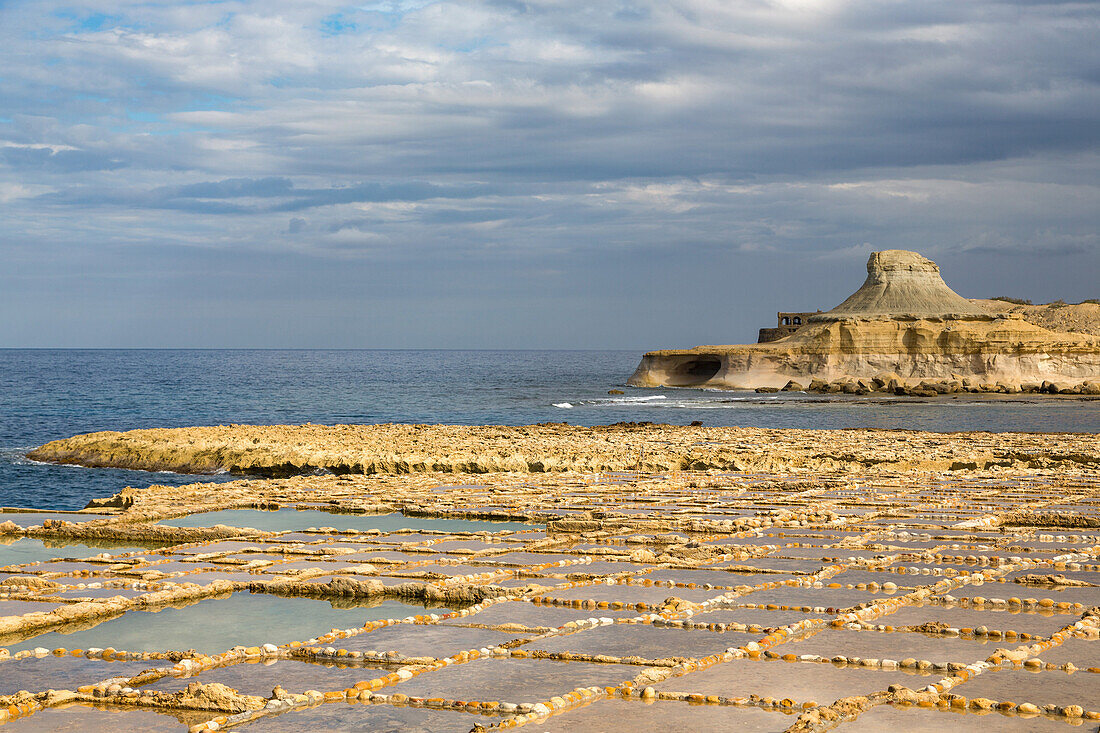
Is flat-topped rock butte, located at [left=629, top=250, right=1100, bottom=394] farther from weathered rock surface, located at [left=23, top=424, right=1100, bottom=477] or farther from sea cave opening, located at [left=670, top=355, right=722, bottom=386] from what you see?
weathered rock surface, located at [left=23, top=424, right=1100, bottom=477]

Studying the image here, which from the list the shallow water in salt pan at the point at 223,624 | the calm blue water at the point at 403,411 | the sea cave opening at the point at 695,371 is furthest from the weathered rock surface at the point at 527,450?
the sea cave opening at the point at 695,371

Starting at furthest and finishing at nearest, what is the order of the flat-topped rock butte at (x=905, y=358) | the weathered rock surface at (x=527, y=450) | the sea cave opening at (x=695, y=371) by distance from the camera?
the sea cave opening at (x=695, y=371) < the flat-topped rock butte at (x=905, y=358) < the weathered rock surface at (x=527, y=450)

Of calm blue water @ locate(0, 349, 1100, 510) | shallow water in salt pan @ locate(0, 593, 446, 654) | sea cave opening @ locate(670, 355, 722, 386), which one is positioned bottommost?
calm blue water @ locate(0, 349, 1100, 510)

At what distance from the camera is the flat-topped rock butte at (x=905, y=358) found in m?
70.0

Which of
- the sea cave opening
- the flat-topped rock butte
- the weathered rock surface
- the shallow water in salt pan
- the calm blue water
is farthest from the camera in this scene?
the sea cave opening

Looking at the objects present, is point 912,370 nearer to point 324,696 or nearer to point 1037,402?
point 1037,402

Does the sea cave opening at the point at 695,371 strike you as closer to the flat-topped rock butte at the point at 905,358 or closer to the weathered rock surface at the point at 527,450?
the flat-topped rock butte at the point at 905,358

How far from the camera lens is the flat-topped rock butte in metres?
70.0

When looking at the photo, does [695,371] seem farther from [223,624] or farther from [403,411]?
[223,624]

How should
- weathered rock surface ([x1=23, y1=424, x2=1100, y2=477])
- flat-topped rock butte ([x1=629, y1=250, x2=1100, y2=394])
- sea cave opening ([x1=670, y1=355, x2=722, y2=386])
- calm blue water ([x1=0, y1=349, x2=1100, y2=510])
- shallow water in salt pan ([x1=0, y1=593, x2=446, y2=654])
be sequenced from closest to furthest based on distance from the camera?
shallow water in salt pan ([x1=0, y1=593, x2=446, y2=654])
weathered rock surface ([x1=23, y1=424, x2=1100, y2=477])
calm blue water ([x1=0, y1=349, x2=1100, y2=510])
flat-topped rock butte ([x1=629, y1=250, x2=1100, y2=394])
sea cave opening ([x1=670, y1=355, x2=722, y2=386])

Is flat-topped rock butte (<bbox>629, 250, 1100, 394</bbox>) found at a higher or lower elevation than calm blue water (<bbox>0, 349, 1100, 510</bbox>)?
higher

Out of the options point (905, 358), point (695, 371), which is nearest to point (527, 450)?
point (905, 358)

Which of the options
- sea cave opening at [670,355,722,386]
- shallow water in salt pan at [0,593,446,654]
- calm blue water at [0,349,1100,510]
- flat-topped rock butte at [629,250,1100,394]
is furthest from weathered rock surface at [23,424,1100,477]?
sea cave opening at [670,355,722,386]

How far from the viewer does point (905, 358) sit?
74.2m
